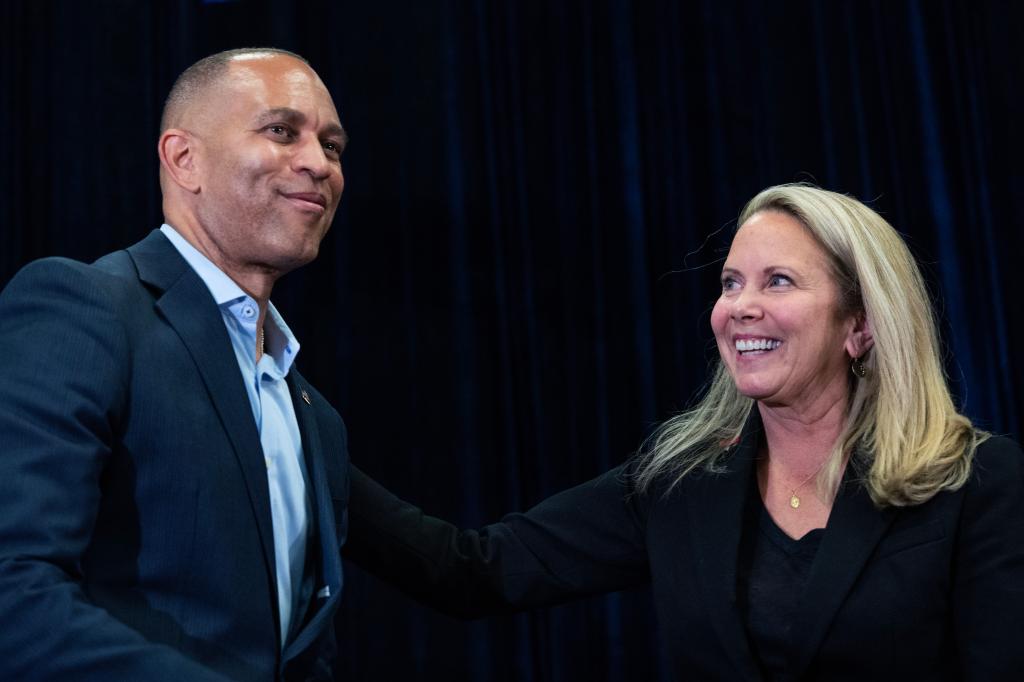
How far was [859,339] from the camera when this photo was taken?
210 centimetres

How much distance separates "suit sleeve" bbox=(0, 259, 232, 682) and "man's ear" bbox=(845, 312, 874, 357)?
1265 mm

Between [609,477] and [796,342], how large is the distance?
0.44 m

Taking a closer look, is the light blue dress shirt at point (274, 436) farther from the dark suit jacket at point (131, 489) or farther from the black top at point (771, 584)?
the black top at point (771, 584)

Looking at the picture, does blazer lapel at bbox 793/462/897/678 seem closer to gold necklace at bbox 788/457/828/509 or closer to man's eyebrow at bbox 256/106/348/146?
gold necklace at bbox 788/457/828/509

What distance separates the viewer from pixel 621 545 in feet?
7.01

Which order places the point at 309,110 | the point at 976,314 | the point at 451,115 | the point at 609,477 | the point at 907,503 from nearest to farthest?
the point at 309,110 → the point at 907,503 → the point at 609,477 → the point at 976,314 → the point at 451,115

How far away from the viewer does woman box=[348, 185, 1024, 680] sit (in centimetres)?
182

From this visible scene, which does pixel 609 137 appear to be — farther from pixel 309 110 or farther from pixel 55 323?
pixel 55 323

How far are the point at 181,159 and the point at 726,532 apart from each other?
41.5 inches

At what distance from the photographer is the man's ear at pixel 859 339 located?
2.10 m

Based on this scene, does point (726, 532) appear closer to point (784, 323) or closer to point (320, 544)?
point (784, 323)

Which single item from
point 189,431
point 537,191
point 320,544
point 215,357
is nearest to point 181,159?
point 215,357

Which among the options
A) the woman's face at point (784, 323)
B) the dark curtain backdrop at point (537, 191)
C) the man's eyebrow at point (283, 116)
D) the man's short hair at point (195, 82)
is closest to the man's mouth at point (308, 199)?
the man's eyebrow at point (283, 116)

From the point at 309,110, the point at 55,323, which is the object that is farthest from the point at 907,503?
the point at 55,323
